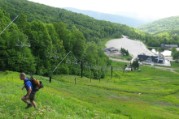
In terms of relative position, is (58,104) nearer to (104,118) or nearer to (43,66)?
(104,118)

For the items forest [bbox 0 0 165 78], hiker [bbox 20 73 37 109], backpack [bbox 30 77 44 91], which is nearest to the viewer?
hiker [bbox 20 73 37 109]

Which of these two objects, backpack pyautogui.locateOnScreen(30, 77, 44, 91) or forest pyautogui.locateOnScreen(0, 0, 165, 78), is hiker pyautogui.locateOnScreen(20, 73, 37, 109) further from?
forest pyautogui.locateOnScreen(0, 0, 165, 78)

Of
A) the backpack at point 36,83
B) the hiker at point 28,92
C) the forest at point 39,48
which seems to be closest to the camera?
the hiker at point 28,92

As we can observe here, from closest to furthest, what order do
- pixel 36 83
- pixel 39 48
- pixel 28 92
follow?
pixel 28 92
pixel 36 83
pixel 39 48

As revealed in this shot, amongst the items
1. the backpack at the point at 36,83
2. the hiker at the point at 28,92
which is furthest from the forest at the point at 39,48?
the backpack at the point at 36,83

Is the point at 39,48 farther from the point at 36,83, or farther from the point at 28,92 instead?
the point at 28,92

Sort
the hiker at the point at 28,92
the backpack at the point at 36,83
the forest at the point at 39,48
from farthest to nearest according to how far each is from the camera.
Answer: the forest at the point at 39,48 → the backpack at the point at 36,83 → the hiker at the point at 28,92

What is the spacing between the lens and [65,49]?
135875 mm

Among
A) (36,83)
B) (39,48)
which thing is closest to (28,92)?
(36,83)

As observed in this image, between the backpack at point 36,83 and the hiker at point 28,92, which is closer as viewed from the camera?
the hiker at point 28,92

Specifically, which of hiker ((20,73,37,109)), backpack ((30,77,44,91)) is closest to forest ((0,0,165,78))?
hiker ((20,73,37,109))

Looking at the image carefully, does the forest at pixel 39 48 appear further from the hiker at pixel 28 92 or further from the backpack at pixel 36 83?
the backpack at pixel 36 83

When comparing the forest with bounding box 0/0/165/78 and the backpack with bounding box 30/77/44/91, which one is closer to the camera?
the backpack with bounding box 30/77/44/91

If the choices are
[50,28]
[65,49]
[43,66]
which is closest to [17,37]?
[43,66]
